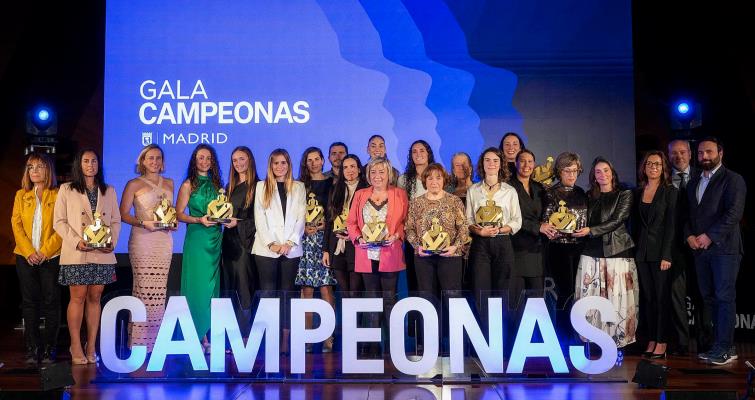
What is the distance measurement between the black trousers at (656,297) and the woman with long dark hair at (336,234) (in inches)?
87.9

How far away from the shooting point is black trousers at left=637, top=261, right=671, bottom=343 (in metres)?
6.15

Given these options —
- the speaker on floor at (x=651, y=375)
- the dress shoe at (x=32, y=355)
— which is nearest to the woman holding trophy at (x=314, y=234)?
the dress shoe at (x=32, y=355)

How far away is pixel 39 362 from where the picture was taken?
19.6 feet

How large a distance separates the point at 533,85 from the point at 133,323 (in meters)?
4.31

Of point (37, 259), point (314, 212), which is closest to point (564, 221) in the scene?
point (314, 212)

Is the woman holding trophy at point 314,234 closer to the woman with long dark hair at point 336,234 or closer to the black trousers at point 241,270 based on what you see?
the woman with long dark hair at point 336,234

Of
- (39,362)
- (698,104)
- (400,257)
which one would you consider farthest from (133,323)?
(698,104)

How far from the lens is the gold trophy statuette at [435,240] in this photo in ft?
17.6

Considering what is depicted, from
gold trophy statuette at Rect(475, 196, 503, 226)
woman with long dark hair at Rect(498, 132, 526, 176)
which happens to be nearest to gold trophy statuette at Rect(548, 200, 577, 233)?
gold trophy statuette at Rect(475, 196, 503, 226)

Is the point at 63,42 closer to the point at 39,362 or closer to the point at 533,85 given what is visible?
the point at 39,362

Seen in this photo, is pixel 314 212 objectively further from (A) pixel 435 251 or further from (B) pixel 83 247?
(B) pixel 83 247

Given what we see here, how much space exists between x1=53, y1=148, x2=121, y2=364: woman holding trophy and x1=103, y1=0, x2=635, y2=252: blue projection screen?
1.59m

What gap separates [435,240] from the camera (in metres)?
5.36

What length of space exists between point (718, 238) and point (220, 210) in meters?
3.66
